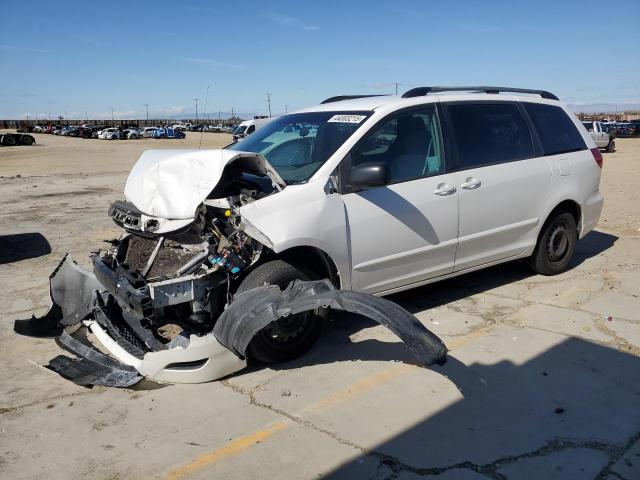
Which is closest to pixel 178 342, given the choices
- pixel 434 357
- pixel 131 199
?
pixel 131 199

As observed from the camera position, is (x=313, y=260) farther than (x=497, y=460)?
Yes

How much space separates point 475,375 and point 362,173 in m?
1.65

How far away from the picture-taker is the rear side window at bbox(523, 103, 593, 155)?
5730mm

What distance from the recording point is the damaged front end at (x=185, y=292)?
355cm

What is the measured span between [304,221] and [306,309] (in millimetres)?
776

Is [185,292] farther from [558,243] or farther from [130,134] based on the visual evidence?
[130,134]

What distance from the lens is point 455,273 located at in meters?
5.10

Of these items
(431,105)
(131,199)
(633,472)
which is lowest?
(633,472)

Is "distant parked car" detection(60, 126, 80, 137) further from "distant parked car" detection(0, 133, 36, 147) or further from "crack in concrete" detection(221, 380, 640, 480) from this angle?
"crack in concrete" detection(221, 380, 640, 480)

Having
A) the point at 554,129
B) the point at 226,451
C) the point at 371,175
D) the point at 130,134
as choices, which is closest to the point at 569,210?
the point at 554,129

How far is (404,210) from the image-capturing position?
4.49m

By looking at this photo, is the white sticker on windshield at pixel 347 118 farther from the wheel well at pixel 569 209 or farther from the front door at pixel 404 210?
the wheel well at pixel 569 209

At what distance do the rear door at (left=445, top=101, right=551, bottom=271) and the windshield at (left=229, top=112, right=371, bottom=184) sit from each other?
3.41 feet

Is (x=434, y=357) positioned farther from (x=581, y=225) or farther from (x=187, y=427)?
(x=581, y=225)
